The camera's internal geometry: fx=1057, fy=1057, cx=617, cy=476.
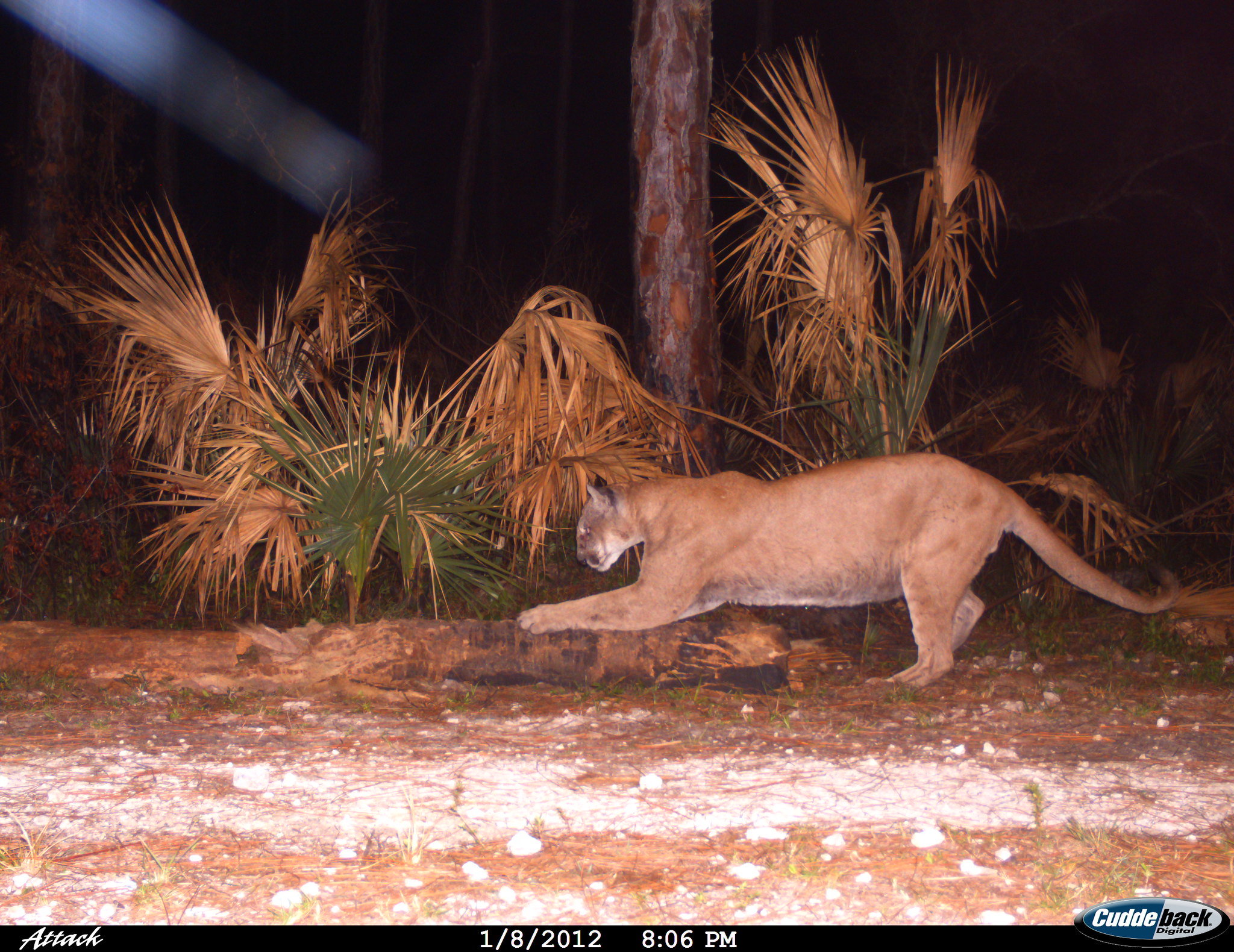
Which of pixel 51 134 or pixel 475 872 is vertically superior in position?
pixel 51 134

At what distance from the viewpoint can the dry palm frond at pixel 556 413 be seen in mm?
5973

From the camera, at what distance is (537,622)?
525 cm

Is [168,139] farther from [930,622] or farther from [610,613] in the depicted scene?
[930,622]

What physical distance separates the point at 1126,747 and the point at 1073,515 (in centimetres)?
493

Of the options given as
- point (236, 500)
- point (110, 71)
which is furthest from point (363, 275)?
point (110, 71)

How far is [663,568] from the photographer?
5.52 m

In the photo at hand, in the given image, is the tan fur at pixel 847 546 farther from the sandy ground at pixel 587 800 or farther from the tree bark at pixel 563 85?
the tree bark at pixel 563 85

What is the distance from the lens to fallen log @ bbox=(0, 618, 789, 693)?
507 cm

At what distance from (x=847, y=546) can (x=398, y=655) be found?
92.8 inches

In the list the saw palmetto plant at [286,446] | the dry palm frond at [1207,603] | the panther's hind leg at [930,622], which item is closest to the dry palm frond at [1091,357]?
the dry palm frond at [1207,603]

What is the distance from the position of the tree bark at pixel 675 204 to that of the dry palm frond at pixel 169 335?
2757 millimetres

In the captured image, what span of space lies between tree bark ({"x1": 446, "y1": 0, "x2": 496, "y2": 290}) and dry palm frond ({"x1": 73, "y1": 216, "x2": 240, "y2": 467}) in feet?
35.6
